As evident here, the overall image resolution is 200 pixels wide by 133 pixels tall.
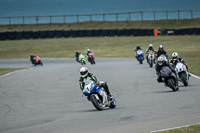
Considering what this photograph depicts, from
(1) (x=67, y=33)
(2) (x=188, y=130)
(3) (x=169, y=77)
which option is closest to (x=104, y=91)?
(3) (x=169, y=77)

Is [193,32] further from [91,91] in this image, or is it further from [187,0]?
[187,0]

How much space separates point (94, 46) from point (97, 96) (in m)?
41.9

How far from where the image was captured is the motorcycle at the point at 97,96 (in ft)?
35.9

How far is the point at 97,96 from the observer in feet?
36.1

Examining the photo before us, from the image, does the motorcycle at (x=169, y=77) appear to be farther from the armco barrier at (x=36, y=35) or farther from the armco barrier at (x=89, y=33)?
the armco barrier at (x=36, y=35)

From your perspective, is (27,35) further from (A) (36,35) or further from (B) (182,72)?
(B) (182,72)

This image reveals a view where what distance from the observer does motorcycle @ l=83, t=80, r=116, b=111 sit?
10938mm

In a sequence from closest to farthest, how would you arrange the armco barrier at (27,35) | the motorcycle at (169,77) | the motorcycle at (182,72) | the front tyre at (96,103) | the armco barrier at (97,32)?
the front tyre at (96,103), the motorcycle at (169,77), the motorcycle at (182,72), the armco barrier at (27,35), the armco barrier at (97,32)

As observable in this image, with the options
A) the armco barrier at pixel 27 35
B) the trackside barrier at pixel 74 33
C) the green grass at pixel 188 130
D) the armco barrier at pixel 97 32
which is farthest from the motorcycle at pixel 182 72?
the armco barrier at pixel 27 35

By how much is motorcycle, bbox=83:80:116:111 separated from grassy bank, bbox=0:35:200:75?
3201 cm

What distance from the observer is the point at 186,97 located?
41.4 feet

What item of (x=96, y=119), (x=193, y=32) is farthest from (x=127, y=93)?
(x=193, y=32)

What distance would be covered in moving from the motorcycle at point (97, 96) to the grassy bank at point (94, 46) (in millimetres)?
32009

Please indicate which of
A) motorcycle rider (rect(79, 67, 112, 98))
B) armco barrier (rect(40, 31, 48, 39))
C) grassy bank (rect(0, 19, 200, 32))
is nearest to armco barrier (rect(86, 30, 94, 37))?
armco barrier (rect(40, 31, 48, 39))
